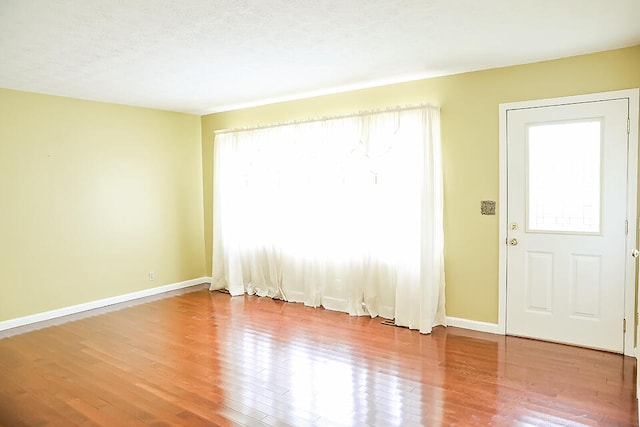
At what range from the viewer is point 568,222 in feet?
12.7

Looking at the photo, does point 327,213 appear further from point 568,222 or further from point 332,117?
point 568,222

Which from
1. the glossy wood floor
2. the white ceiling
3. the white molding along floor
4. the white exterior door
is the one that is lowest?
the glossy wood floor

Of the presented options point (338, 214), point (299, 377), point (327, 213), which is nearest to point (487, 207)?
point (338, 214)

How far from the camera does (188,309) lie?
533 cm

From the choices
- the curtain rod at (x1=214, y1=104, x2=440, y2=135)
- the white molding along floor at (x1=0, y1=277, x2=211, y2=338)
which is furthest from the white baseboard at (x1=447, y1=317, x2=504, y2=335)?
the white molding along floor at (x1=0, y1=277, x2=211, y2=338)

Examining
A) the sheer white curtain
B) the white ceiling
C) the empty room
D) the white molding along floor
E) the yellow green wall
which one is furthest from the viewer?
the white molding along floor

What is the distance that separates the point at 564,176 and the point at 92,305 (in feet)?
18.6

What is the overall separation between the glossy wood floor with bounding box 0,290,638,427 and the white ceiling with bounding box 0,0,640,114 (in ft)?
8.75

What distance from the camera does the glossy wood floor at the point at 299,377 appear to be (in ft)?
9.08

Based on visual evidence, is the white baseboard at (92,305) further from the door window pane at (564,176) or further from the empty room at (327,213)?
the door window pane at (564,176)

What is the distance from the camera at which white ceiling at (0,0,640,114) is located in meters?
2.71

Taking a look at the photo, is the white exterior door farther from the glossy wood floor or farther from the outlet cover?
the glossy wood floor

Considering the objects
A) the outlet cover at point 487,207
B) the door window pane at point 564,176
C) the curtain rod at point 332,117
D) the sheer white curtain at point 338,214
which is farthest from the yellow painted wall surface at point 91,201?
the door window pane at point 564,176

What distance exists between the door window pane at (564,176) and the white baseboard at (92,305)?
16.2ft
